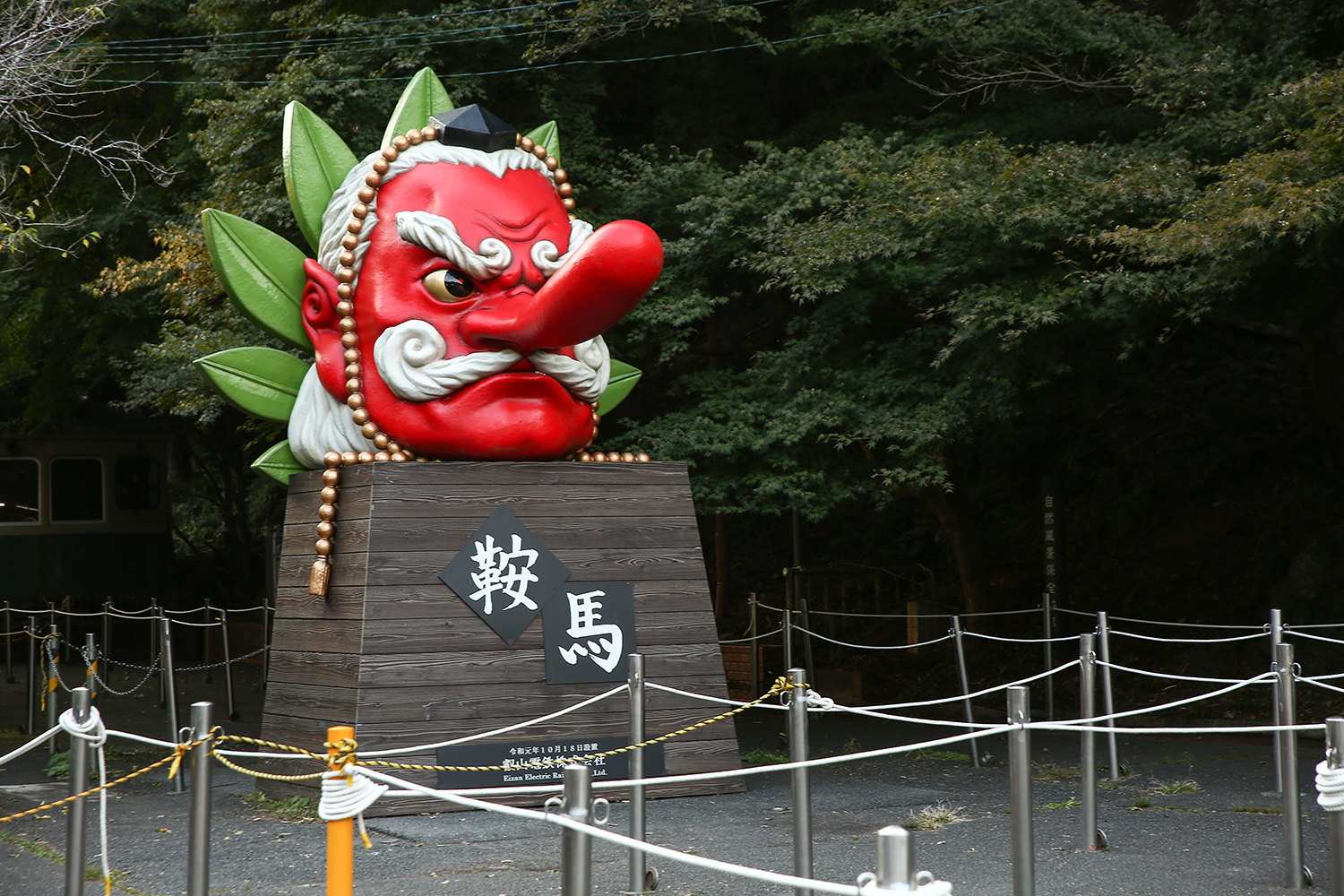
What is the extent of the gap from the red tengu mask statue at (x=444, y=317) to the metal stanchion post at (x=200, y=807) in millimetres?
3216

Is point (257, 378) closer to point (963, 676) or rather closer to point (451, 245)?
point (451, 245)

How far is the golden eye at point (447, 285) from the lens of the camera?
23.9 feet

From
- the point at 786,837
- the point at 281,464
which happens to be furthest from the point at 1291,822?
the point at 281,464

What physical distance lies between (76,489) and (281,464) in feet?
38.3

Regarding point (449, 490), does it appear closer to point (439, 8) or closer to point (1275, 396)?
point (439, 8)

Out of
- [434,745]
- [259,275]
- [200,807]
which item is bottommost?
[200,807]

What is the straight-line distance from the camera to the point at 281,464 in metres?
7.96

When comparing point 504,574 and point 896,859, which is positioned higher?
point 504,574

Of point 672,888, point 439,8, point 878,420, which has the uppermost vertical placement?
point 439,8

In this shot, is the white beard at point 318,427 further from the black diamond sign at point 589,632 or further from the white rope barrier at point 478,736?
the white rope barrier at point 478,736

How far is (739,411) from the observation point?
381 inches

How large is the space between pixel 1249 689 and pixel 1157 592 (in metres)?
1.81

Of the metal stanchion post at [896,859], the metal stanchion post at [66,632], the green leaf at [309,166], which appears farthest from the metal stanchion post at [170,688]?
the metal stanchion post at [66,632]

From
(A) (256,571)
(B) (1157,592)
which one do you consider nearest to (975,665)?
(B) (1157,592)
